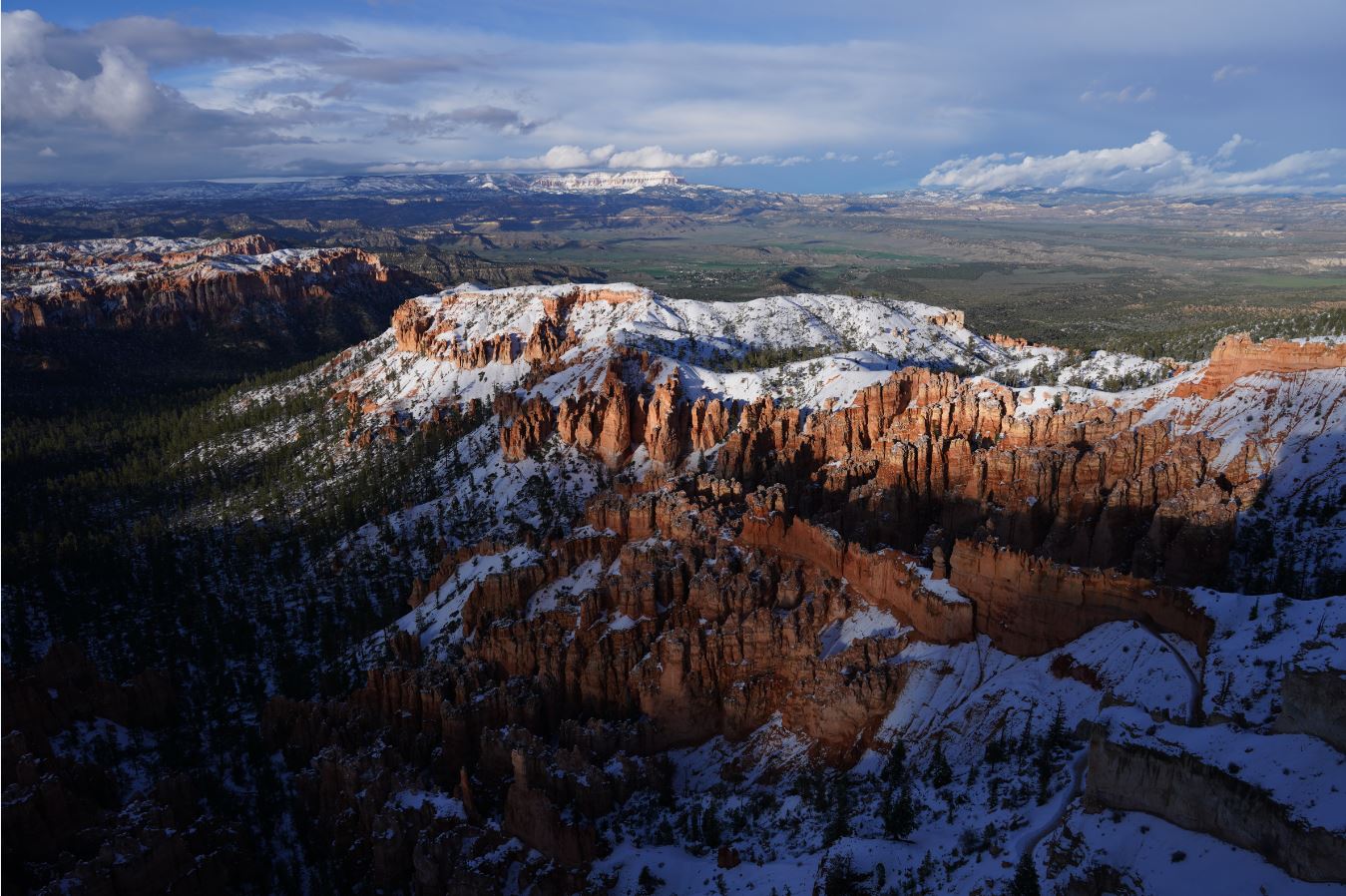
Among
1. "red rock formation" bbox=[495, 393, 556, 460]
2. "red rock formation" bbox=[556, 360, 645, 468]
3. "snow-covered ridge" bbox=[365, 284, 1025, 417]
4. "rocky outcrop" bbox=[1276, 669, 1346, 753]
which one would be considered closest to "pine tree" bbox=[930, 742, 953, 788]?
"rocky outcrop" bbox=[1276, 669, 1346, 753]

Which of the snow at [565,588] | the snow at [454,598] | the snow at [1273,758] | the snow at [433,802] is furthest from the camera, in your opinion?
the snow at [454,598]

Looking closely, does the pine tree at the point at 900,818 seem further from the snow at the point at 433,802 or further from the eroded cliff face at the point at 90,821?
the eroded cliff face at the point at 90,821

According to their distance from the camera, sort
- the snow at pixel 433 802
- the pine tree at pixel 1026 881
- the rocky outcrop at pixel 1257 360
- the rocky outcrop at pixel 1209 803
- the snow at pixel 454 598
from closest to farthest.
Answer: the rocky outcrop at pixel 1209 803 < the pine tree at pixel 1026 881 < the snow at pixel 433 802 < the rocky outcrop at pixel 1257 360 < the snow at pixel 454 598

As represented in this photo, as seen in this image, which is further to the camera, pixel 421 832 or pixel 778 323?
pixel 778 323

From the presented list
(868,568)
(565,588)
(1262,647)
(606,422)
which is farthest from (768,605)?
(606,422)

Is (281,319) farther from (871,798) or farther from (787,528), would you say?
(871,798)

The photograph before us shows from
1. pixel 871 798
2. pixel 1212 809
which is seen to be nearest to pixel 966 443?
pixel 871 798

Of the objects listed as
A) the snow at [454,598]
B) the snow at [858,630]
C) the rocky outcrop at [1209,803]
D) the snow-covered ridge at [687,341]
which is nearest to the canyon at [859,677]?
the rocky outcrop at [1209,803]

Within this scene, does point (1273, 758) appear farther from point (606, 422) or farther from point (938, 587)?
point (606, 422)
